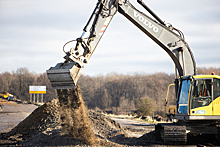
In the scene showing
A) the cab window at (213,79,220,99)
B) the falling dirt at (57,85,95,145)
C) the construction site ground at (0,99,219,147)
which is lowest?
the construction site ground at (0,99,219,147)

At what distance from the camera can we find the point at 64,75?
758cm

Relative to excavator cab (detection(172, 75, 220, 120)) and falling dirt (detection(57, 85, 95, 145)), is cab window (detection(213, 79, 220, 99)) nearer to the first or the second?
excavator cab (detection(172, 75, 220, 120))

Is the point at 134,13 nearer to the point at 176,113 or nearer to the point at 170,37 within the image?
the point at 170,37

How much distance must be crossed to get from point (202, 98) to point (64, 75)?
492cm

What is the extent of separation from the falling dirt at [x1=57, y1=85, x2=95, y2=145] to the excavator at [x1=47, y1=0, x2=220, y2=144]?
4.49 ft

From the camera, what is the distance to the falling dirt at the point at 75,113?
29.9ft

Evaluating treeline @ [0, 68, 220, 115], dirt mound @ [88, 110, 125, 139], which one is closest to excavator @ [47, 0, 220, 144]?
dirt mound @ [88, 110, 125, 139]

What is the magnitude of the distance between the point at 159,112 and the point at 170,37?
100 feet

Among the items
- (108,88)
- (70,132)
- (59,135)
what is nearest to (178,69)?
(70,132)

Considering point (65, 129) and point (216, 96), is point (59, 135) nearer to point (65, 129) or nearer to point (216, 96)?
point (65, 129)

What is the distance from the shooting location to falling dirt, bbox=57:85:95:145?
911cm

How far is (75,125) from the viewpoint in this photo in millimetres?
9508

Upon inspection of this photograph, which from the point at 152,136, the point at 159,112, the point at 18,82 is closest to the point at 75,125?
the point at 152,136

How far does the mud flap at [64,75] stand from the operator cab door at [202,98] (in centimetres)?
422
